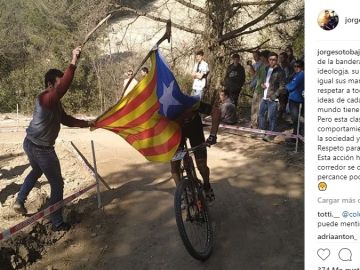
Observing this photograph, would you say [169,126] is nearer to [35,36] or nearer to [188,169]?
[188,169]

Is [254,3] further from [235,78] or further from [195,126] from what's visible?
[195,126]

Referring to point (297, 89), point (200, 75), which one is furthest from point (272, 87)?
point (200, 75)

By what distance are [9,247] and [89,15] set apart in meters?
9.99

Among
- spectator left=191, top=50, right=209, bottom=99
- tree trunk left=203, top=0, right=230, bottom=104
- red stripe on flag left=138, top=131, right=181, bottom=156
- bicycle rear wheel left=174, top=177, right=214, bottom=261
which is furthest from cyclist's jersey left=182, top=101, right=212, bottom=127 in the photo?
tree trunk left=203, top=0, right=230, bottom=104

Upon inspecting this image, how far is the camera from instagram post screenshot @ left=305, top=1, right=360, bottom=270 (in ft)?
7.39

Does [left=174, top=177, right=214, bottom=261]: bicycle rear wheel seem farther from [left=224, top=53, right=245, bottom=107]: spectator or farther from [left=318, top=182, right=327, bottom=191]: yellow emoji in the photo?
[left=224, top=53, right=245, bottom=107]: spectator

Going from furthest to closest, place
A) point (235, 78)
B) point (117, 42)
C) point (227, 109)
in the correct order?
point (117, 42) → point (235, 78) → point (227, 109)

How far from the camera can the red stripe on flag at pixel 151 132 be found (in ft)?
17.4

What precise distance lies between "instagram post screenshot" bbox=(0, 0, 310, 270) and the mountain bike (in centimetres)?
2

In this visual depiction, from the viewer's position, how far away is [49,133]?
5547 mm

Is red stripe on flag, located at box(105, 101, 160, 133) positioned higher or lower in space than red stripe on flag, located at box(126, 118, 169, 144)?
higher

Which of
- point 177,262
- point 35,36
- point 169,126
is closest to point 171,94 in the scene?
point 169,126

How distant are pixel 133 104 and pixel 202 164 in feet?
3.59

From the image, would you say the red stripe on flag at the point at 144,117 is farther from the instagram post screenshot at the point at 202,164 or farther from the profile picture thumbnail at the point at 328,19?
the profile picture thumbnail at the point at 328,19
